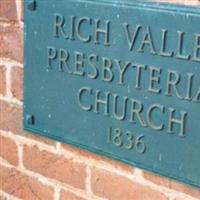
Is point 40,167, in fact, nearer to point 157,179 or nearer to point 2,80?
point 2,80

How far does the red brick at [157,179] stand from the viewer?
162cm

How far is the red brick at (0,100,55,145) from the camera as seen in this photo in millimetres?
1917

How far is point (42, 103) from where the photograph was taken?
5.91ft

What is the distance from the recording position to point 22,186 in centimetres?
200

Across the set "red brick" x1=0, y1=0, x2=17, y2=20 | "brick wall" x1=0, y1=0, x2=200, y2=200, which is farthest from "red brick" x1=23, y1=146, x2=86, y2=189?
"red brick" x1=0, y1=0, x2=17, y2=20

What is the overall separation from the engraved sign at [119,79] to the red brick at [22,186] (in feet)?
0.68

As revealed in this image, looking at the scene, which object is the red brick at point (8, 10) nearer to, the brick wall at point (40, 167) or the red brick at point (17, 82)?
the brick wall at point (40, 167)

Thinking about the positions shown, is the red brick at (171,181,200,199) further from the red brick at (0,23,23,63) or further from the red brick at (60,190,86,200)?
the red brick at (0,23,23,63)

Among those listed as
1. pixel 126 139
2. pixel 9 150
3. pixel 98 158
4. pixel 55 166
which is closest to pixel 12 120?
pixel 9 150

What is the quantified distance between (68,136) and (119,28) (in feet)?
1.27

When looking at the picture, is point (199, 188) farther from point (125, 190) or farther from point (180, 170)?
point (125, 190)

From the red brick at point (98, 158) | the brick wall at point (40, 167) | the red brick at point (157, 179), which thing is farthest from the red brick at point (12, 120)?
the red brick at point (157, 179)

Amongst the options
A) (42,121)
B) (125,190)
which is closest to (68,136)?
(42,121)

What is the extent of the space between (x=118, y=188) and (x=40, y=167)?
12.1 inches
